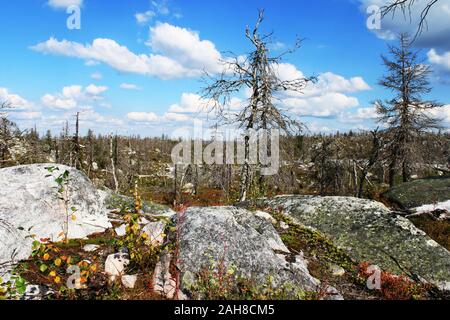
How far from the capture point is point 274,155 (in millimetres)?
13586

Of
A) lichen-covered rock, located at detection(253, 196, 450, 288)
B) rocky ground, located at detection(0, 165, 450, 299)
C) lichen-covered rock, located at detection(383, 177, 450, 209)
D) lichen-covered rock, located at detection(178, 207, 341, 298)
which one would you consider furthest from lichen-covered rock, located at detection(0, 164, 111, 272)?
lichen-covered rock, located at detection(383, 177, 450, 209)

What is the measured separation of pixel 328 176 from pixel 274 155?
587 inches

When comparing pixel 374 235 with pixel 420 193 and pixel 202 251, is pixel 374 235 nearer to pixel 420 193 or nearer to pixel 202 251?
pixel 202 251

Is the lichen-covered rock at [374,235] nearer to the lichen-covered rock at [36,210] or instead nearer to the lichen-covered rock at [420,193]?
the lichen-covered rock at [420,193]

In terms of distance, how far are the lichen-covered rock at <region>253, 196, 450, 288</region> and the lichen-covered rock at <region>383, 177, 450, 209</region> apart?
557cm

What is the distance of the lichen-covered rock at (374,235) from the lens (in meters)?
7.48

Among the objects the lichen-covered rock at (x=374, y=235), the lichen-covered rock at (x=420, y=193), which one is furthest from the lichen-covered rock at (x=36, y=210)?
the lichen-covered rock at (x=420, y=193)

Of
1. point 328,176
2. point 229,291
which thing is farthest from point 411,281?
point 328,176

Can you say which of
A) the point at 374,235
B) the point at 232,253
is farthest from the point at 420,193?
the point at 232,253

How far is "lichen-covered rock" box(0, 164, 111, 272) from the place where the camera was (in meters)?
6.31

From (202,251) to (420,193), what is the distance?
1228 centimetres

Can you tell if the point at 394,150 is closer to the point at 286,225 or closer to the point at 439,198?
the point at 439,198

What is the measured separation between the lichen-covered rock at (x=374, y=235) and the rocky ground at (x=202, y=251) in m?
0.03

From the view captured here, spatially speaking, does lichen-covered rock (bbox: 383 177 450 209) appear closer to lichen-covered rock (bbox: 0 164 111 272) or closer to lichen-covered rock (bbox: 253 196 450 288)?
lichen-covered rock (bbox: 253 196 450 288)
